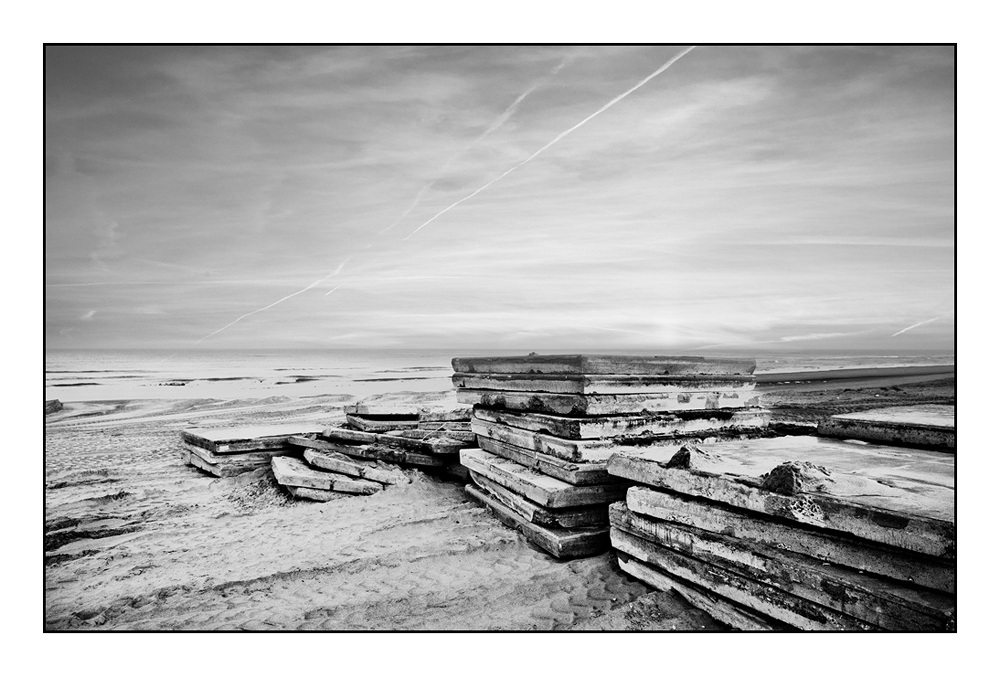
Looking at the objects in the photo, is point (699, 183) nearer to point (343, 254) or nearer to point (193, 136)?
point (343, 254)

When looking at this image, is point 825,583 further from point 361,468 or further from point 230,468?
point 230,468

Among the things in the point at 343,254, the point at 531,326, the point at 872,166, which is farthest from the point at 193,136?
the point at 872,166

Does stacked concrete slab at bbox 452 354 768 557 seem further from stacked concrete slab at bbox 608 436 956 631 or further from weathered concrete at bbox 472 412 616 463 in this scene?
stacked concrete slab at bbox 608 436 956 631

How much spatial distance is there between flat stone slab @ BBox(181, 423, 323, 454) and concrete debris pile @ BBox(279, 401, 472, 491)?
0.26 meters

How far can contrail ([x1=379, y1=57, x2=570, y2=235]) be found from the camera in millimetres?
4023

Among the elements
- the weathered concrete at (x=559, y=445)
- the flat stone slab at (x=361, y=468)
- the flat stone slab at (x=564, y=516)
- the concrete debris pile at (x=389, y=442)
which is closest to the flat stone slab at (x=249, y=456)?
the concrete debris pile at (x=389, y=442)

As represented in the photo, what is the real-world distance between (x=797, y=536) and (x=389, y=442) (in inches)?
144

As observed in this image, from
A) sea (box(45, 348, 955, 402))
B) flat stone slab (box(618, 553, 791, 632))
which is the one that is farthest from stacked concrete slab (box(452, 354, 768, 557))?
sea (box(45, 348, 955, 402))

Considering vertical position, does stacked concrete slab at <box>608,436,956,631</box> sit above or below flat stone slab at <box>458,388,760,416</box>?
below

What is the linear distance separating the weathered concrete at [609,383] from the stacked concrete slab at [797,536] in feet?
1.72

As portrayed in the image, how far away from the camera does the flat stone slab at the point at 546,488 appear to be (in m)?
3.90

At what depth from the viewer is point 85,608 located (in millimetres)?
3439

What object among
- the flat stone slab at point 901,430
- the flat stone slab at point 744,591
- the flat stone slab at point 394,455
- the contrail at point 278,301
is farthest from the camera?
the flat stone slab at point 394,455

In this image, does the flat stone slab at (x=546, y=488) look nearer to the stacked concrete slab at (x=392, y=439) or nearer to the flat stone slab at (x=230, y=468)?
the stacked concrete slab at (x=392, y=439)
